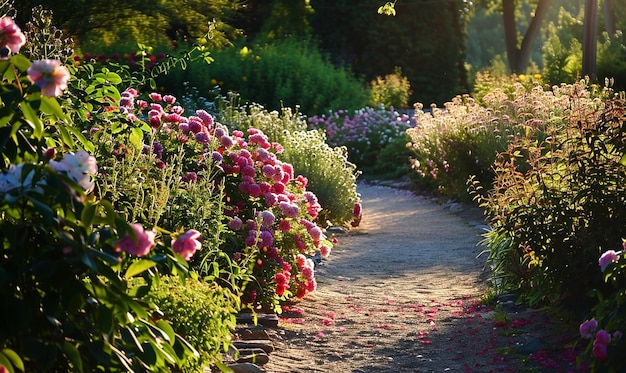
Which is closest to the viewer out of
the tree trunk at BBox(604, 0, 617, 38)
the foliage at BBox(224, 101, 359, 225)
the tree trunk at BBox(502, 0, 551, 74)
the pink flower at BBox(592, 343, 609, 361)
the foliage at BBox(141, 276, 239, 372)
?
the pink flower at BBox(592, 343, 609, 361)

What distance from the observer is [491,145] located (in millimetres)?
11273

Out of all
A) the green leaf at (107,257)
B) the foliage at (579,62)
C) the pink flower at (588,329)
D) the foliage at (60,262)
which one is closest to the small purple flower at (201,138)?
the pink flower at (588,329)

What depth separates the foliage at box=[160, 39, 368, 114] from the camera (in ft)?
57.4

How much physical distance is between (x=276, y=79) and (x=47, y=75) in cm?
1594

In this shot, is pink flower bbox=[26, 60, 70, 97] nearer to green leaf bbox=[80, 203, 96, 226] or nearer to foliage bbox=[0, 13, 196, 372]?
foliage bbox=[0, 13, 196, 372]

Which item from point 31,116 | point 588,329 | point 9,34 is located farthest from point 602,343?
point 9,34

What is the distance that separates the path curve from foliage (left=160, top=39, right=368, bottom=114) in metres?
7.60

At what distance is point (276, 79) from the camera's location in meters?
18.3

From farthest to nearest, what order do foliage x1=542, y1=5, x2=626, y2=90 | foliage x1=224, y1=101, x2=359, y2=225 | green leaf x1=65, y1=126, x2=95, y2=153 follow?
foliage x1=542, y1=5, x2=626, y2=90
foliage x1=224, y1=101, x2=359, y2=225
green leaf x1=65, y1=126, x2=95, y2=153

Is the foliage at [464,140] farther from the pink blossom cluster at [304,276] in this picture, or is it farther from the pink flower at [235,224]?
the pink flower at [235,224]

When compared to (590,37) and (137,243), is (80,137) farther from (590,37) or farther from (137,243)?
(590,37)

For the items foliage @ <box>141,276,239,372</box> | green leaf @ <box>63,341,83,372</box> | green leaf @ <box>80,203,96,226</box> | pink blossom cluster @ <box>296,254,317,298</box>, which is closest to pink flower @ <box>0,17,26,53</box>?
green leaf @ <box>80,203,96,226</box>

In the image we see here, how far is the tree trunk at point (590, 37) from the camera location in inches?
650

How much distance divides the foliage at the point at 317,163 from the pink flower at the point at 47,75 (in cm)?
725
